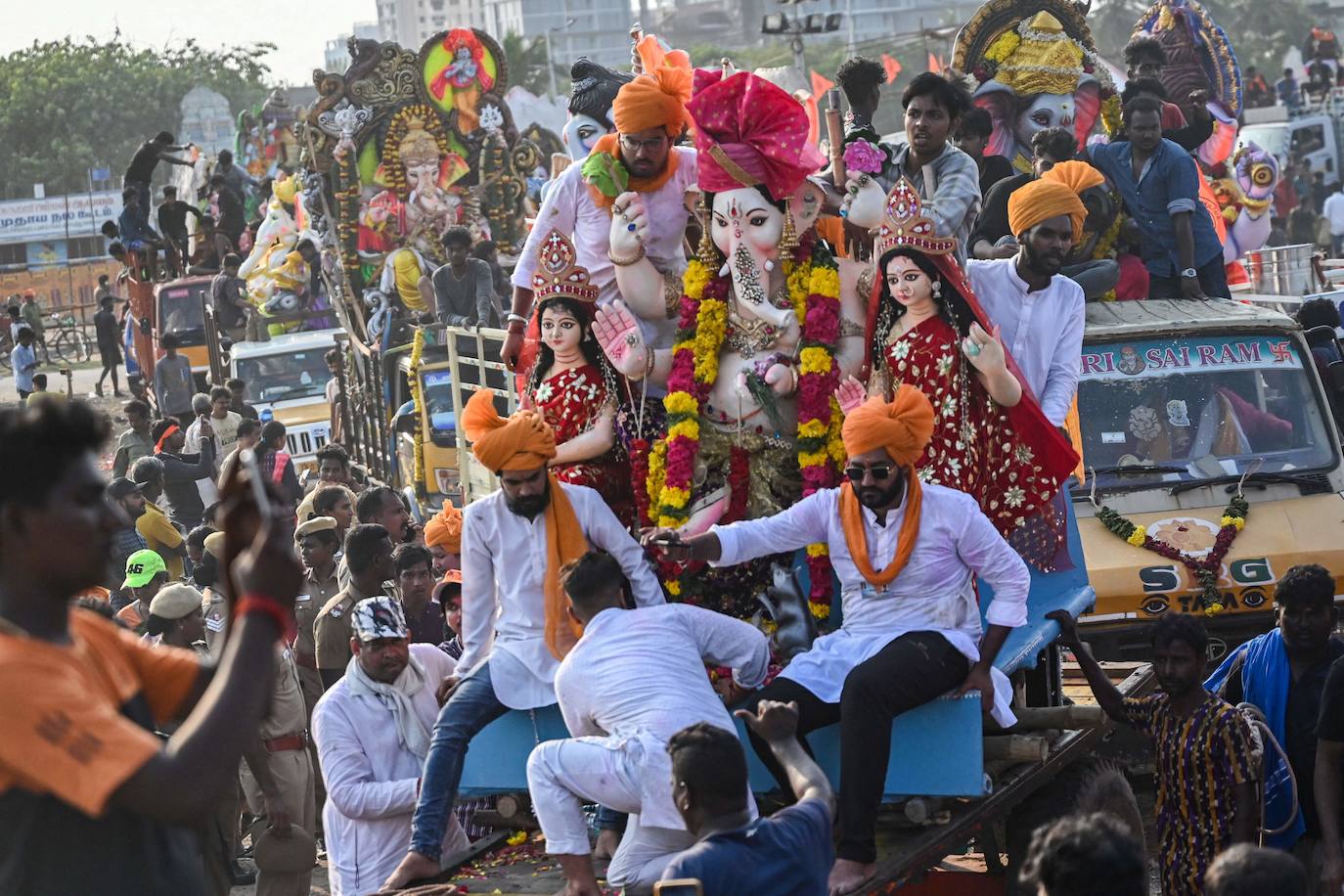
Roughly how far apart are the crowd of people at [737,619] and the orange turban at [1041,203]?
0.04 feet

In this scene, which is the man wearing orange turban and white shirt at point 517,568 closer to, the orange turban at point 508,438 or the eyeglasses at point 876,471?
the orange turban at point 508,438

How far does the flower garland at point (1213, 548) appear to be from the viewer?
26.8 feet

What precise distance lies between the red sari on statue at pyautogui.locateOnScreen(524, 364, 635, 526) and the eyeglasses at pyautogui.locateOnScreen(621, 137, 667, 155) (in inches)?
31.9

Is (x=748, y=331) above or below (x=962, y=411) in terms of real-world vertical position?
above

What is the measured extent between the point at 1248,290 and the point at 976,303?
11.2 m

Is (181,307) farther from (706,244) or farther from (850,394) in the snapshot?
(850,394)

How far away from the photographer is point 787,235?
6621 millimetres

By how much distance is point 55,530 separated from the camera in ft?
9.20

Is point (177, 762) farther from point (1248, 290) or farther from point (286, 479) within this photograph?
point (1248, 290)

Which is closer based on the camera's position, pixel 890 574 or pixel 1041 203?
pixel 890 574

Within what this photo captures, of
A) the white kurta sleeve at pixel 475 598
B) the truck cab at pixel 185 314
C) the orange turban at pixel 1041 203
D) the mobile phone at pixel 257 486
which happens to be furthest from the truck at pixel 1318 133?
the mobile phone at pixel 257 486

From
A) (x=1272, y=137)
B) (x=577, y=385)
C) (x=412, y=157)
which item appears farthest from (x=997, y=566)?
(x=1272, y=137)

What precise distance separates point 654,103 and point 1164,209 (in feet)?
16.6

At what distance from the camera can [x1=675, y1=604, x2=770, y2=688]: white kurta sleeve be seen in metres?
5.64
